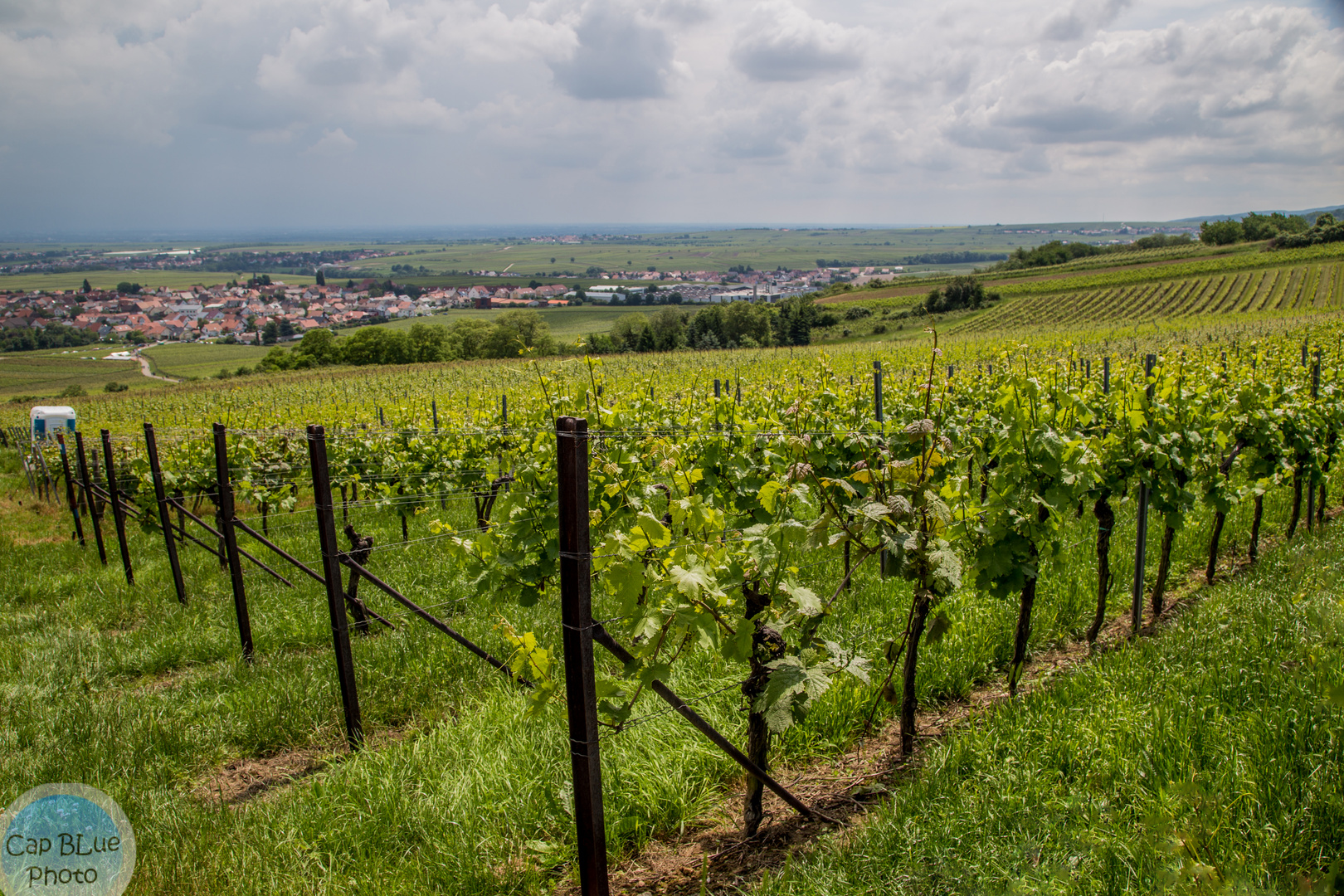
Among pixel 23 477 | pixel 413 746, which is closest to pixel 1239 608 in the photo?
pixel 413 746

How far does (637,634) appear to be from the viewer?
2461mm

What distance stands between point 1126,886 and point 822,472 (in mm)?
3637

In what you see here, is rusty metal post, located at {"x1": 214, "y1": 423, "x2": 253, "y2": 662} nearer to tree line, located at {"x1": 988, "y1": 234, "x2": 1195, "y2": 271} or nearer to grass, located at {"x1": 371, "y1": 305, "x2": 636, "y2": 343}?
grass, located at {"x1": 371, "y1": 305, "x2": 636, "y2": 343}

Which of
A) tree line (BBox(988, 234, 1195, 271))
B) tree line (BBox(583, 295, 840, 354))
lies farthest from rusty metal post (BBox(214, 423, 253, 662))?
tree line (BBox(988, 234, 1195, 271))

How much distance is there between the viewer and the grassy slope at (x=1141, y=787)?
A: 2.49 m

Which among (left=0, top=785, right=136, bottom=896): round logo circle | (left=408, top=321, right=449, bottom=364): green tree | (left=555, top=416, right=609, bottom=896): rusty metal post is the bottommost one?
(left=408, top=321, right=449, bottom=364): green tree

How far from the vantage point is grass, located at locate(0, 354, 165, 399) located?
52031mm

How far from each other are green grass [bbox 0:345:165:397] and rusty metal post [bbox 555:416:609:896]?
55588 millimetres

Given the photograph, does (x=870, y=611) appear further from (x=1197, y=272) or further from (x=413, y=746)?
(x=1197, y=272)

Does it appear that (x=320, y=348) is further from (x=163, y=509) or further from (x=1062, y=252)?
(x=1062, y=252)

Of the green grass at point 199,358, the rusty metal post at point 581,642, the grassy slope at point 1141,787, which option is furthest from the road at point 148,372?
the grassy slope at point 1141,787

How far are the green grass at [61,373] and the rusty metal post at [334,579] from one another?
5332cm

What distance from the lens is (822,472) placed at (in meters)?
5.80

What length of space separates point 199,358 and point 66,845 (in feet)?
276
